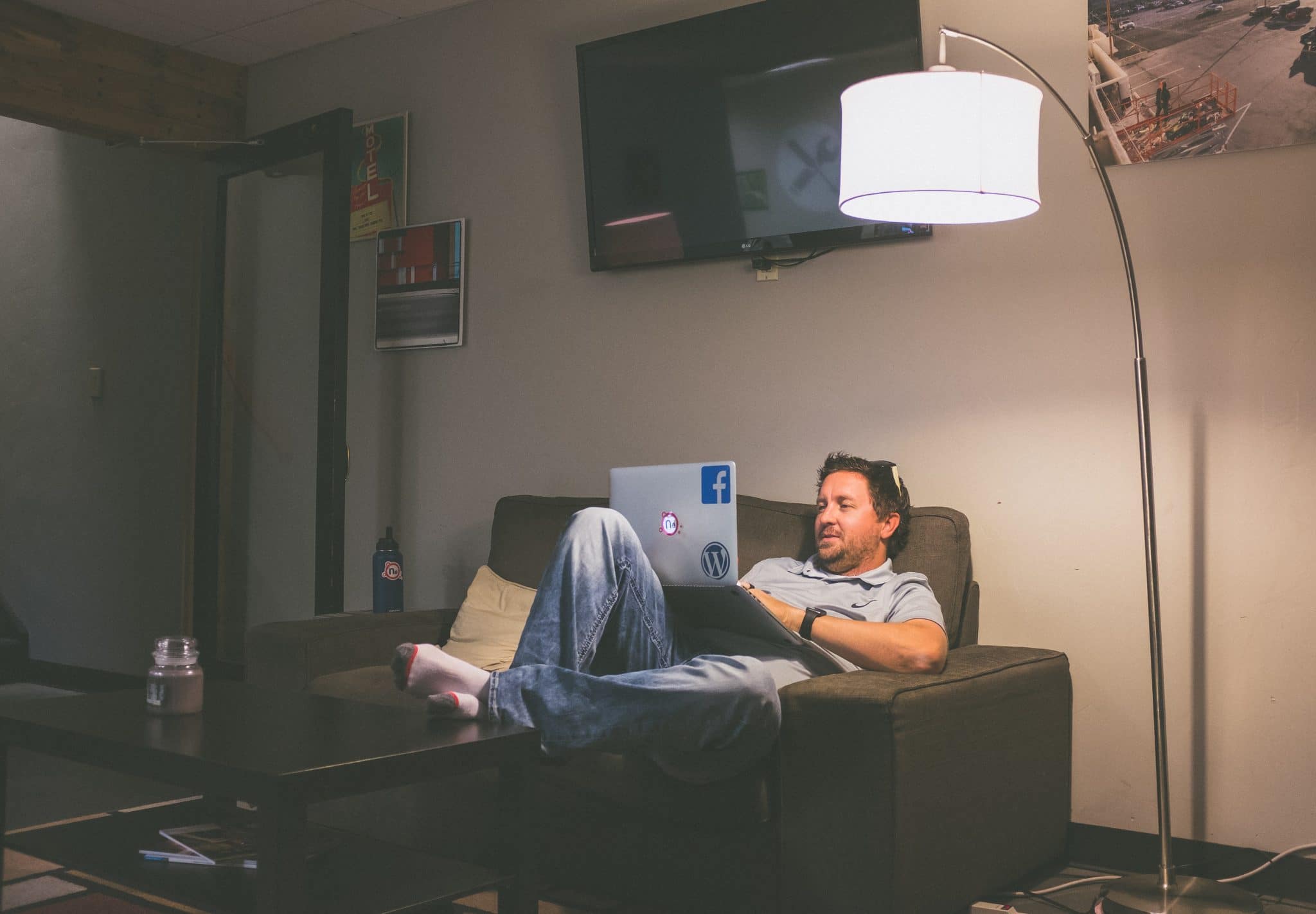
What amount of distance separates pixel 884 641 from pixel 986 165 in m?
0.89

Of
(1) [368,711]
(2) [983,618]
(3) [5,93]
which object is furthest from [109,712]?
(3) [5,93]

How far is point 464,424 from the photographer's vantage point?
3859 mm

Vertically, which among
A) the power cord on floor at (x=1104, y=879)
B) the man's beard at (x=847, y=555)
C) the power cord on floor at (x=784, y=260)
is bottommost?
the power cord on floor at (x=1104, y=879)

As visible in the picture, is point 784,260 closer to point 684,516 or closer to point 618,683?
point 684,516

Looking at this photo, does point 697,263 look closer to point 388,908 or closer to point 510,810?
point 510,810

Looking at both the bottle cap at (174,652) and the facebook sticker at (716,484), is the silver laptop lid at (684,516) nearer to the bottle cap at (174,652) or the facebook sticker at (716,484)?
the facebook sticker at (716,484)

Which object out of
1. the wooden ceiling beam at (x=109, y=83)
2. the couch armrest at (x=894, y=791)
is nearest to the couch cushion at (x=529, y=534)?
the couch armrest at (x=894, y=791)

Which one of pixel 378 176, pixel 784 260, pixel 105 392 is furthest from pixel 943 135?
pixel 105 392

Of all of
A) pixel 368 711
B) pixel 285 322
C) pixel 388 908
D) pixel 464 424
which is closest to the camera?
pixel 388 908

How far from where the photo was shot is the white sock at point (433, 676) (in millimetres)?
1792

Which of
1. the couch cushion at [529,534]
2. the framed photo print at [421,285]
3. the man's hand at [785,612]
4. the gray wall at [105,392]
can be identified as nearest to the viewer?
the man's hand at [785,612]

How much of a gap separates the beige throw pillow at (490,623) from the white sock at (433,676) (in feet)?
2.85

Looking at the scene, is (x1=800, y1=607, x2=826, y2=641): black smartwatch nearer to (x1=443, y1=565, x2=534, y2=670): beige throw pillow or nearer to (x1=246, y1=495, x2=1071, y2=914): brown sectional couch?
(x1=246, y1=495, x2=1071, y2=914): brown sectional couch

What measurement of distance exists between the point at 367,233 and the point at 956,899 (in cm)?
298
